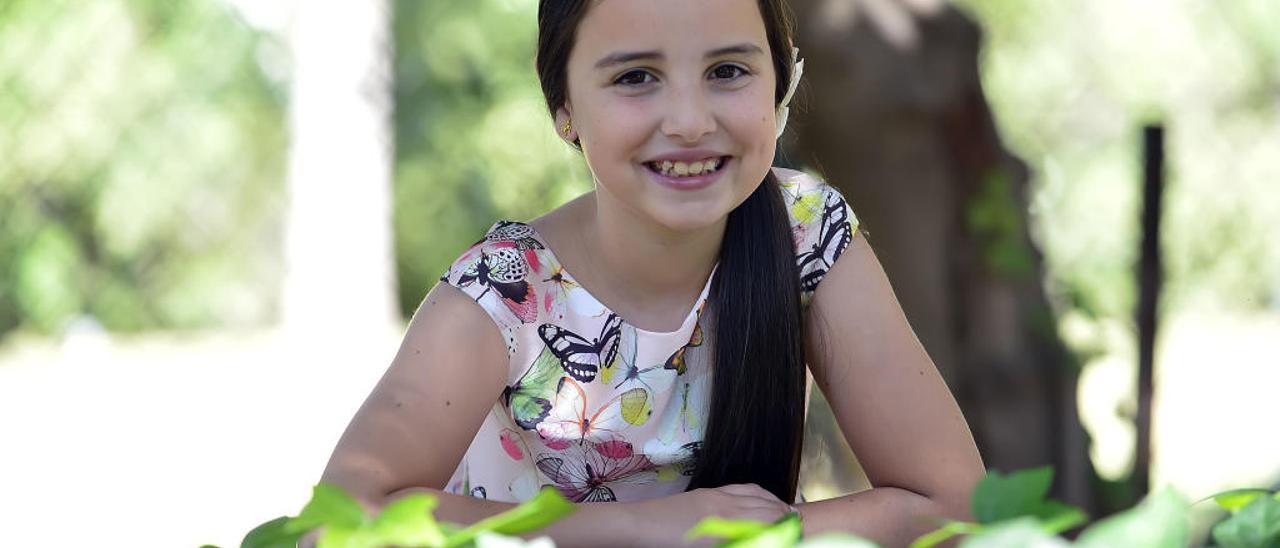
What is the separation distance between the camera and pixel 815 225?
222 cm

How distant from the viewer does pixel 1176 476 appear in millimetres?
6613

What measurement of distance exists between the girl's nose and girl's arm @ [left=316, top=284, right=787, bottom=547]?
1.10ft

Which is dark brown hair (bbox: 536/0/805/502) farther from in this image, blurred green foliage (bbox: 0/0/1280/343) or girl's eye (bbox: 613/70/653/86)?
blurred green foliage (bbox: 0/0/1280/343)

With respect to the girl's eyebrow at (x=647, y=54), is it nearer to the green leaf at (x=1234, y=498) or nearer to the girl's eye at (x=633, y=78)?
the girl's eye at (x=633, y=78)

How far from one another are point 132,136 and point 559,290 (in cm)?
793

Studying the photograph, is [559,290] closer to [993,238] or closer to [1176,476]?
[993,238]

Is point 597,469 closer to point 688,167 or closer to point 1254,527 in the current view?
point 688,167

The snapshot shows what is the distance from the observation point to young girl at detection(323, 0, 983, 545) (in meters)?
1.89

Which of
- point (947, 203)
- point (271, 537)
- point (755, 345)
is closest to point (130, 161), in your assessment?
point (947, 203)

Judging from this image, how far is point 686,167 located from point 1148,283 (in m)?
2.08

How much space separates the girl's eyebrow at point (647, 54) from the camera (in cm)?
192

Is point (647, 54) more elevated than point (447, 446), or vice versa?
point (647, 54)

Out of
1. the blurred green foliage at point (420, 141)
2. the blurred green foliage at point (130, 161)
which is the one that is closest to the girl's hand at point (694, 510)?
the blurred green foliage at point (420, 141)

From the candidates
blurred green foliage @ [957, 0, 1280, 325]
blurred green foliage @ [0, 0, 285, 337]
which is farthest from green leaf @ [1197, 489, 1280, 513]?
blurred green foliage @ [0, 0, 285, 337]
